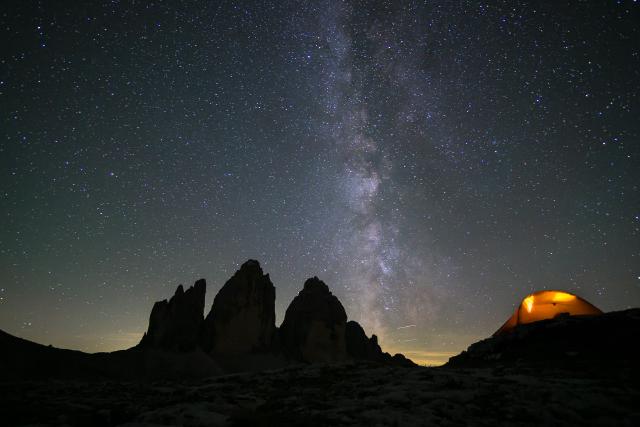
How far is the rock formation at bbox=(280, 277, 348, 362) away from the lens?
2507 inches

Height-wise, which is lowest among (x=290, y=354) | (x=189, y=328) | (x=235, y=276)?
(x=290, y=354)

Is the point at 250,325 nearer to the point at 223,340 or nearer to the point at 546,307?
the point at 223,340

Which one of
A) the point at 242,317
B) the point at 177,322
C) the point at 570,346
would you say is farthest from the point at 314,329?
the point at 570,346

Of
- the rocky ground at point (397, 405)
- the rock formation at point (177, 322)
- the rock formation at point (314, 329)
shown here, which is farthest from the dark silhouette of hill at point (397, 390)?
the rock formation at point (314, 329)

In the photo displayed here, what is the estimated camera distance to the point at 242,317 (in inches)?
2388

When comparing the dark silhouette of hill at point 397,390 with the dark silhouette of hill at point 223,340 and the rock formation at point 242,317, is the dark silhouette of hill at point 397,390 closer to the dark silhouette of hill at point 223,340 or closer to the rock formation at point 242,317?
the dark silhouette of hill at point 223,340

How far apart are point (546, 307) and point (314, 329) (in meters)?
46.2

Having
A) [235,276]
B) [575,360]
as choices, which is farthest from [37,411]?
[235,276]

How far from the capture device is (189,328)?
54.3 meters

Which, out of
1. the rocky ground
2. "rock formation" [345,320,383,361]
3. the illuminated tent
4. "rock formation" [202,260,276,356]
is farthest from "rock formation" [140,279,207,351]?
the illuminated tent

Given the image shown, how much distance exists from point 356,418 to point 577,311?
25378 millimetres

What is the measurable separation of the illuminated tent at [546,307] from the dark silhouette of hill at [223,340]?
2325 cm

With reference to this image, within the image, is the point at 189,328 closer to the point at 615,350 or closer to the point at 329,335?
the point at 329,335

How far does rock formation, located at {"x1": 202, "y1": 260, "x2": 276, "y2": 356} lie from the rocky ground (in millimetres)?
46814
